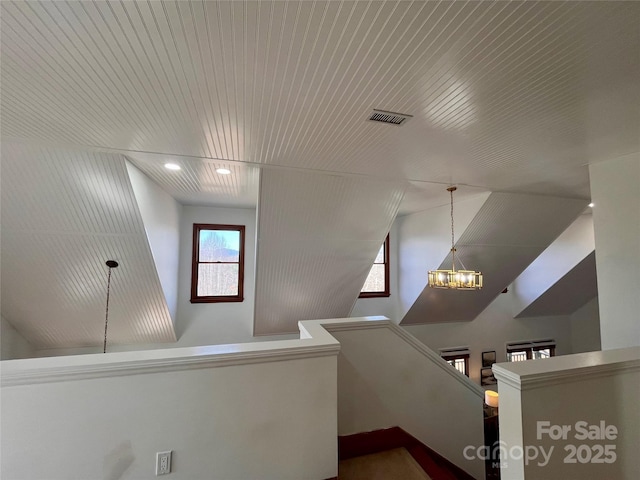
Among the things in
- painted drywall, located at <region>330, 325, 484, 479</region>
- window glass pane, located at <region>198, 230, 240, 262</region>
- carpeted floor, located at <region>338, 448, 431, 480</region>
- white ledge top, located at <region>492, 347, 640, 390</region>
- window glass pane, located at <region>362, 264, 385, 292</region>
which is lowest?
carpeted floor, located at <region>338, 448, 431, 480</region>

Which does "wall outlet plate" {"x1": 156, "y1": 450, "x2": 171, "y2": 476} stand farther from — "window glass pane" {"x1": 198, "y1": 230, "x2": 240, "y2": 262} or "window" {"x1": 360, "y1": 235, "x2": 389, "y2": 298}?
"window" {"x1": 360, "y1": 235, "x2": 389, "y2": 298}

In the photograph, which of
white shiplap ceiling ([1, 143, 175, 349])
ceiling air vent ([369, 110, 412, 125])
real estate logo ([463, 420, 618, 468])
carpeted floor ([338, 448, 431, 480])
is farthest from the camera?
white shiplap ceiling ([1, 143, 175, 349])

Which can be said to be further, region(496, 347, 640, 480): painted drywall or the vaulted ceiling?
region(496, 347, 640, 480): painted drywall

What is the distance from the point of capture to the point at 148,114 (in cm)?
192

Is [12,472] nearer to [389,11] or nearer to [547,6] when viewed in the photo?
[389,11]

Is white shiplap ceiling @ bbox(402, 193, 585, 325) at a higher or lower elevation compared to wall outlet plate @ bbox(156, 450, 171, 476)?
higher

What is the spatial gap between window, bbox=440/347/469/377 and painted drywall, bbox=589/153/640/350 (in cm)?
412

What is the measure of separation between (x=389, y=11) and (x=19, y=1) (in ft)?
4.84

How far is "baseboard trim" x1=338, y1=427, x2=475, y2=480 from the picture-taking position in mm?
2281

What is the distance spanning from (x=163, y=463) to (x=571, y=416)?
2.35 metres

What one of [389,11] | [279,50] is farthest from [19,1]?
[389,11]

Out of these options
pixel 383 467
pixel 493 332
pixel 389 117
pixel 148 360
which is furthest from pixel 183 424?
pixel 493 332

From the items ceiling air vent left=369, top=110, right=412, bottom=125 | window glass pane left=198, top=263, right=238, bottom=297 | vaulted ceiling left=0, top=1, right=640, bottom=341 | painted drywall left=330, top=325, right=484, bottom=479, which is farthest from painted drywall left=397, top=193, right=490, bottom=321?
window glass pane left=198, top=263, right=238, bottom=297

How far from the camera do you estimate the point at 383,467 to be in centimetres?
218
